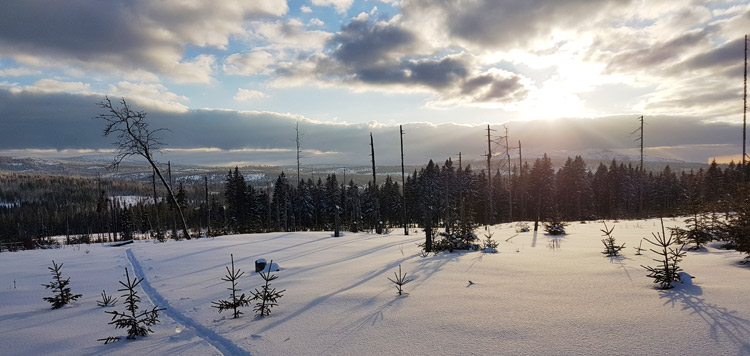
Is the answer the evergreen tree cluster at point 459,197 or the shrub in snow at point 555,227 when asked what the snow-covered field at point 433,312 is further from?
the evergreen tree cluster at point 459,197

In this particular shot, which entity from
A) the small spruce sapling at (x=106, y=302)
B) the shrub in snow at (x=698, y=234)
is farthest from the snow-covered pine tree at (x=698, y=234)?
the small spruce sapling at (x=106, y=302)

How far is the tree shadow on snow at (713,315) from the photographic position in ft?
11.7

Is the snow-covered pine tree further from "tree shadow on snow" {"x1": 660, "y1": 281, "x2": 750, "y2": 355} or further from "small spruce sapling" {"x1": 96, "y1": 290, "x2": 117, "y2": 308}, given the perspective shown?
"small spruce sapling" {"x1": 96, "y1": 290, "x2": 117, "y2": 308}

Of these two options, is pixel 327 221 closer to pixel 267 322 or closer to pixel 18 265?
pixel 18 265

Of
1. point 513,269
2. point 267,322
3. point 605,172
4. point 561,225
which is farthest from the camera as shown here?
point 605,172

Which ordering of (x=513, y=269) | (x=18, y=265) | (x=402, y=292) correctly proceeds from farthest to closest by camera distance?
(x=18, y=265) → (x=513, y=269) → (x=402, y=292)

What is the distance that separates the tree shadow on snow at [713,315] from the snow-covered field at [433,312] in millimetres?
20

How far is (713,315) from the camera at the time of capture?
13.8ft

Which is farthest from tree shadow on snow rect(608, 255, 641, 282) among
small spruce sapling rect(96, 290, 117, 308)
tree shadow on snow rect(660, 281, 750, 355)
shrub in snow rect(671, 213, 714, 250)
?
Result: small spruce sapling rect(96, 290, 117, 308)

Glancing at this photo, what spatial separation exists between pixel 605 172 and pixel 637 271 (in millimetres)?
72205

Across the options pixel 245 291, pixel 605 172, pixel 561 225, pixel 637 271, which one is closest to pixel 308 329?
pixel 245 291

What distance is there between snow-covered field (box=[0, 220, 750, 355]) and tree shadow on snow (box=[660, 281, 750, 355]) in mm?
20

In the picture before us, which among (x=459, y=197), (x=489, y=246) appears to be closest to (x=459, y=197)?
(x=459, y=197)

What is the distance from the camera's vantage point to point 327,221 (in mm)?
56781
